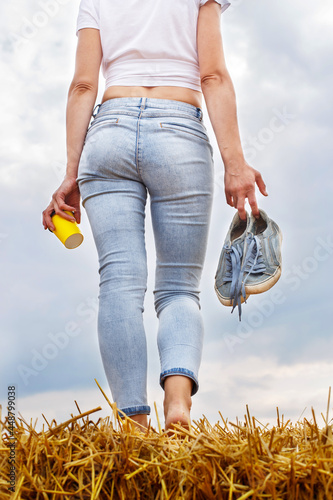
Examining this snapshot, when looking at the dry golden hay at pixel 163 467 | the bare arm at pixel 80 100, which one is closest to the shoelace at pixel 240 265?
the bare arm at pixel 80 100

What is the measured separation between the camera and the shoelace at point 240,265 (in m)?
2.23

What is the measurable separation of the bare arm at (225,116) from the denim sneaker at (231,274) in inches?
10.4

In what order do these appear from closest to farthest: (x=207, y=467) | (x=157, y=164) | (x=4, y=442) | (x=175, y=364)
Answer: (x=207, y=467) → (x=4, y=442) → (x=175, y=364) → (x=157, y=164)

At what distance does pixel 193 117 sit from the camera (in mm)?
2033

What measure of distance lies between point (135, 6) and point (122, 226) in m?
0.98

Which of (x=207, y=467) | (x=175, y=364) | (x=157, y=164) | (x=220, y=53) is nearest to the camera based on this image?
(x=207, y=467)

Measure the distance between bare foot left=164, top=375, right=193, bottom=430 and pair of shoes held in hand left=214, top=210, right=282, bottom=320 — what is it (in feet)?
1.84

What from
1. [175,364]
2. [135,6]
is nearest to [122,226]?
[175,364]

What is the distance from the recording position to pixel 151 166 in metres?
1.93

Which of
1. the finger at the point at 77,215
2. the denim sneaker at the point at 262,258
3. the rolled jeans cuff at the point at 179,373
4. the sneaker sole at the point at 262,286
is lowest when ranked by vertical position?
the rolled jeans cuff at the point at 179,373

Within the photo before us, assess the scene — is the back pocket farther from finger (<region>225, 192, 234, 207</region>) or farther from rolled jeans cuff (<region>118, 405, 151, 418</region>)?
rolled jeans cuff (<region>118, 405, 151, 418</region>)

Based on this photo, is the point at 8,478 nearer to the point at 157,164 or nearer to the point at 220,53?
the point at 157,164

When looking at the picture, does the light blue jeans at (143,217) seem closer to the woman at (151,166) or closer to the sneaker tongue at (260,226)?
the woman at (151,166)

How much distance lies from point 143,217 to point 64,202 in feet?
1.54
